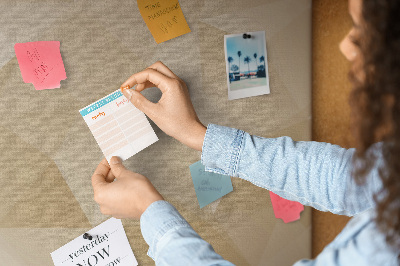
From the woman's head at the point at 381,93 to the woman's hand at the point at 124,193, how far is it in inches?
13.1

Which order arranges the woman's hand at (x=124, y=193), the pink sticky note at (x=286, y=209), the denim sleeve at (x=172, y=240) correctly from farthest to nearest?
1. the pink sticky note at (x=286, y=209)
2. the woman's hand at (x=124, y=193)
3. the denim sleeve at (x=172, y=240)

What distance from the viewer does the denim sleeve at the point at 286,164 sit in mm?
626

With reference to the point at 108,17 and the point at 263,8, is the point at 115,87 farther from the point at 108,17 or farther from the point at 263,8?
the point at 263,8

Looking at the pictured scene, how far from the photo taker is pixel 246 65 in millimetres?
786

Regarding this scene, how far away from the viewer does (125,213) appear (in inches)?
24.9

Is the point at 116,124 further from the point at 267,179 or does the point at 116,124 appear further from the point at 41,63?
the point at 267,179

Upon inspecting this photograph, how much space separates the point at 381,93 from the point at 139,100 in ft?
1.37

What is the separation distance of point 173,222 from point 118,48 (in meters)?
0.37

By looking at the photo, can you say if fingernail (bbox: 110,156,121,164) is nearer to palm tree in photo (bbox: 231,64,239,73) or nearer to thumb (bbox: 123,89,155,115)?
thumb (bbox: 123,89,155,115)

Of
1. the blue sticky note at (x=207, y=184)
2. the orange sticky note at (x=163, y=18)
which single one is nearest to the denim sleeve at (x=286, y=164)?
the blue sticky note at (x=207, y=184)

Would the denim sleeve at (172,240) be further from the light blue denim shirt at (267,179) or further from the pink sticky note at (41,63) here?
the pink sticky note at (41,63)

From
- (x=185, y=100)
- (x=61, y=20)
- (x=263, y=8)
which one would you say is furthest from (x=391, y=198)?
(x=61, y=20)

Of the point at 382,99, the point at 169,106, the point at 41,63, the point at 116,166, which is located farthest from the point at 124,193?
the point at 382,99

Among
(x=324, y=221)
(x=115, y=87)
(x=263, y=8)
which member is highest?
(x=263, y=8)
